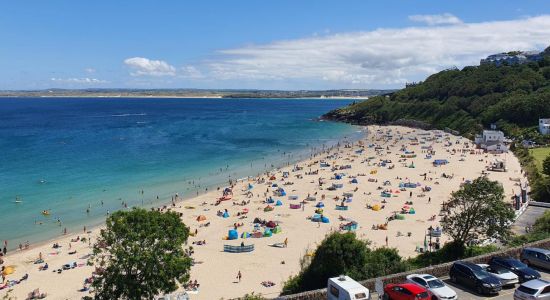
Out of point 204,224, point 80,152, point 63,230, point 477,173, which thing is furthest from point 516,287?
point 80,152

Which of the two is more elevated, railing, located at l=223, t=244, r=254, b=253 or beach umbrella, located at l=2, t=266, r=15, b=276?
railing, located at l=223, t=244, r=254, b=253

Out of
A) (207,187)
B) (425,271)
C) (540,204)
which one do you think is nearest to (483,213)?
(425,271)

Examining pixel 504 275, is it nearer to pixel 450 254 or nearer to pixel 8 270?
pixel 450 254

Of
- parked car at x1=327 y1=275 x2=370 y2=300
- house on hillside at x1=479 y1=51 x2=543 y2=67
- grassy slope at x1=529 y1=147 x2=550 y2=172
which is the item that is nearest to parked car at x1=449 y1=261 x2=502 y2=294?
parked car at x1=327 y1=275 x2=370 y2=300

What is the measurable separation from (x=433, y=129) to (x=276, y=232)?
75.6 meters

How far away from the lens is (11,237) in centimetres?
3397

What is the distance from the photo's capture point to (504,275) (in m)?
15.8

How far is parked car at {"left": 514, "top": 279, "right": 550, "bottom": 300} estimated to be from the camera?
13.8 meters

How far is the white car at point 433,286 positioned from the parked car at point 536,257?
204 inches

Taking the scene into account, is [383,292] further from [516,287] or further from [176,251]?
[176,251]

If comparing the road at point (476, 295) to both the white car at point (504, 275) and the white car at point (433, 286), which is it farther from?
the white car at point (433, 286)

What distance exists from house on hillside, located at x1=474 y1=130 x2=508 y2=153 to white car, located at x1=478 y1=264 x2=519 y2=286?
50.8 meters

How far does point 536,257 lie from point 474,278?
4214 mm

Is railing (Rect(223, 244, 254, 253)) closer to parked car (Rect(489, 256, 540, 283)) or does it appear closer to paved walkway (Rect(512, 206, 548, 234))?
paved walkway (Rect(512, 206, 548, 234))
